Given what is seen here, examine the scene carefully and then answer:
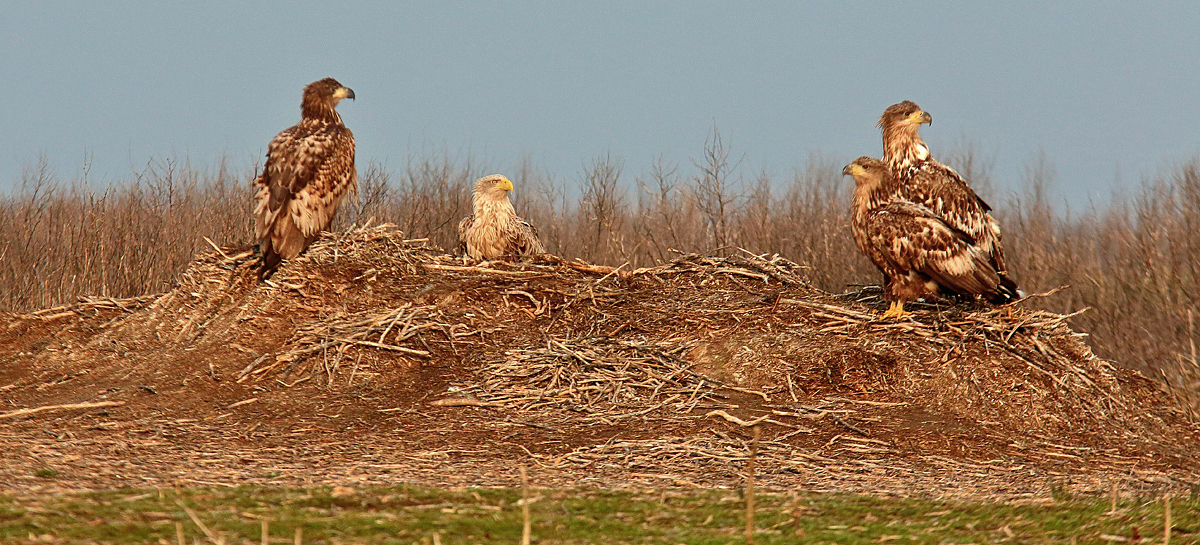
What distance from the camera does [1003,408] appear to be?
983 cm

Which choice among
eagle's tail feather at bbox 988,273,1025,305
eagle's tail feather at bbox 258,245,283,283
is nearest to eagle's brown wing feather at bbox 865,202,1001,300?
eagle's tail feather at bbox 988,273,1025,305

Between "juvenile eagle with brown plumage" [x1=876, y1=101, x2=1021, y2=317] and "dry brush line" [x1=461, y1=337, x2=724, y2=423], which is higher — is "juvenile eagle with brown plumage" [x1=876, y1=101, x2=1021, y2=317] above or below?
above

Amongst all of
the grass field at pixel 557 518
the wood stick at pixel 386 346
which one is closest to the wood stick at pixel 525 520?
the grass field at pixel 557 518

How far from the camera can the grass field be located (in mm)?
4902

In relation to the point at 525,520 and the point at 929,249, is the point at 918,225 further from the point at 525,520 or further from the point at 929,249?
the point at 525,520

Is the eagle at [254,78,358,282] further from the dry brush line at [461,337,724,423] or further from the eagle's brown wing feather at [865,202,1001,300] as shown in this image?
the eagle's brown wing feather at [865,202,1001,300]

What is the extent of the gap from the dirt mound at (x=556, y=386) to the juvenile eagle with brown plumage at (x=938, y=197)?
1.90 ft

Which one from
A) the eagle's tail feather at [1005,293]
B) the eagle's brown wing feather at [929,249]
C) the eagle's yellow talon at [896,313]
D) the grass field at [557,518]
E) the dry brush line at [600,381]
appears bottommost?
the grass field at [557,518]

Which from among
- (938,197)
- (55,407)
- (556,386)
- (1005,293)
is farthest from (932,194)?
(55,407)

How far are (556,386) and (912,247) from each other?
12.2 feet

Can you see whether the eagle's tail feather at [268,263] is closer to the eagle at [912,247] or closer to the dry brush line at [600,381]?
the dry brush line at [600,381]

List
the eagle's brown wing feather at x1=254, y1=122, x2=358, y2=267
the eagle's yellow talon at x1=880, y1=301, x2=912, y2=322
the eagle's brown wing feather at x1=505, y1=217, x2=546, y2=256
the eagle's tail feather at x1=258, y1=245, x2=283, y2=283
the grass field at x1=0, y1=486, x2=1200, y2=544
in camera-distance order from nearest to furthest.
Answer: the grass field at x1=0, y1=486, x2=1200, y2=544 < the eagle's yellow talon at x1=880, y1=301, x2=912, y2=322 < the eagle's brown wing feather at x1=254, y1=122, x2=358, y2=267 < the eagle's tail feather at x1=258, y1=245, x2=283, y2=283 < the eagle's brown wing feather at x1=505, y1=217, x2=546, y2=256

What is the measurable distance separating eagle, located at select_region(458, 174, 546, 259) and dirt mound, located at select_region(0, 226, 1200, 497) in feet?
1.93

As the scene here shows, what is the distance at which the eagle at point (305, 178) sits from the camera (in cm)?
1128
